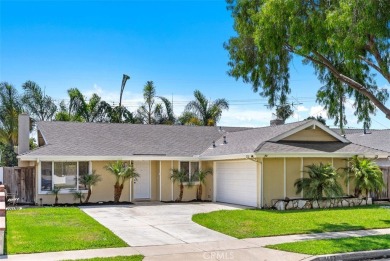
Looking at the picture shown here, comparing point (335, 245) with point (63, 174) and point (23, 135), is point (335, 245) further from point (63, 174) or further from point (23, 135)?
point (23, 135)

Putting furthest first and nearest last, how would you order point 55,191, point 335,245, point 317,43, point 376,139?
point 376,139 < point 55,191 < point 317,43 < point 335,245

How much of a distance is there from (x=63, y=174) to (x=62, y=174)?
0.15 ft

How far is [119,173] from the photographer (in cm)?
2102

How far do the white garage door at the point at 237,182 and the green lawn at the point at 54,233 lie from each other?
7357 millimetres

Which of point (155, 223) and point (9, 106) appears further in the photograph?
point (9, 106)

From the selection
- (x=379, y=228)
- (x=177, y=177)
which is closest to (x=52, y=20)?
(x=177, y=177)

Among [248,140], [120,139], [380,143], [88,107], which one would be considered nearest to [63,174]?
Result: [120,139]

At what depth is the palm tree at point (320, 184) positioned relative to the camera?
18719 millimetres

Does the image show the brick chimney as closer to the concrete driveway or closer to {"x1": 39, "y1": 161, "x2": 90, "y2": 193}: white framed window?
{"x1": 39, "y1": 161, "x2": 90, "y2": 193}: white framed window

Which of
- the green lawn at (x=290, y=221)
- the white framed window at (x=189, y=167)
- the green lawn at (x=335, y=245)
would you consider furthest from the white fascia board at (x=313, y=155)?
the green lawn at (x=335, y=245)

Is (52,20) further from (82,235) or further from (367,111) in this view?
(367,111)

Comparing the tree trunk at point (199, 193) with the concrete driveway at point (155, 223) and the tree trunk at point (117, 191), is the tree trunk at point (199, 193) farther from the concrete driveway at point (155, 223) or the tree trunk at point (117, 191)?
the tree trunk at point (117, 191)

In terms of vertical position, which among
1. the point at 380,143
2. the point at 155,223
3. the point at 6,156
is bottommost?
the point at 155,223

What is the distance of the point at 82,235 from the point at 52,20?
29.2 feet
